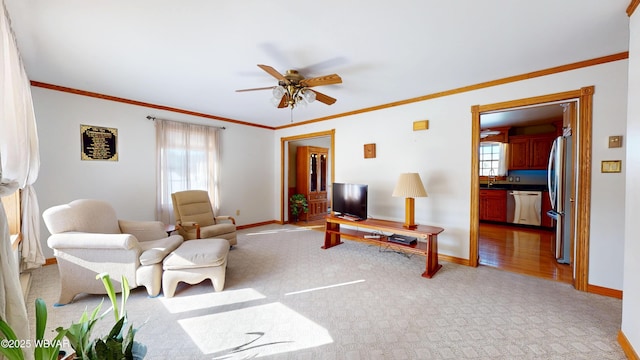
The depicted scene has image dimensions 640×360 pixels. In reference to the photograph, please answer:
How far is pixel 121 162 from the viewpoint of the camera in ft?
12.2

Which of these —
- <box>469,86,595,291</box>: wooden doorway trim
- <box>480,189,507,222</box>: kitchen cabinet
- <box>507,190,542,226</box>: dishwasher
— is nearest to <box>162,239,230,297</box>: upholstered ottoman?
<box>469,86,595,291</box>: wooden doorway trim

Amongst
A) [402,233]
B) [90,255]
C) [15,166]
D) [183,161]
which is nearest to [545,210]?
[402,233]

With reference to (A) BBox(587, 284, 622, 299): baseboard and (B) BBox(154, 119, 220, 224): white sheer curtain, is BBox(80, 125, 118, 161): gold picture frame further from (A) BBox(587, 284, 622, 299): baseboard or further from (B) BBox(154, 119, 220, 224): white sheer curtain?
(A) BBox(587, 284, 622, 299): baseboard

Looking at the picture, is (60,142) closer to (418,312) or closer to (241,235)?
(241,235)

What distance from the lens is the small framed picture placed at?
7.67 ft

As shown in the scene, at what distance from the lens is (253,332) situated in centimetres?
187

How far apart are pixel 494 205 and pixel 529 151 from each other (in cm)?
147

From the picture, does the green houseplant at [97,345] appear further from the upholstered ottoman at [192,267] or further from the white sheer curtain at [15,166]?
the upholstered ottoman at [192,267]

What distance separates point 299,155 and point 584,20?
5.24 metres

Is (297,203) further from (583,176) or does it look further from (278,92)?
(583,176)

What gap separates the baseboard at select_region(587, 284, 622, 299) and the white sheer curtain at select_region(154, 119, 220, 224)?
17.8ft

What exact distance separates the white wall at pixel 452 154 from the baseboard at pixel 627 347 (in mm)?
1013

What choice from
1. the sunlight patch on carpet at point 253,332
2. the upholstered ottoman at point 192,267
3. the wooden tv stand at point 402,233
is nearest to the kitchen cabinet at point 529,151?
the wooden tv stand at point 402,233

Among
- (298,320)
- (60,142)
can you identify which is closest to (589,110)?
(298,320)
